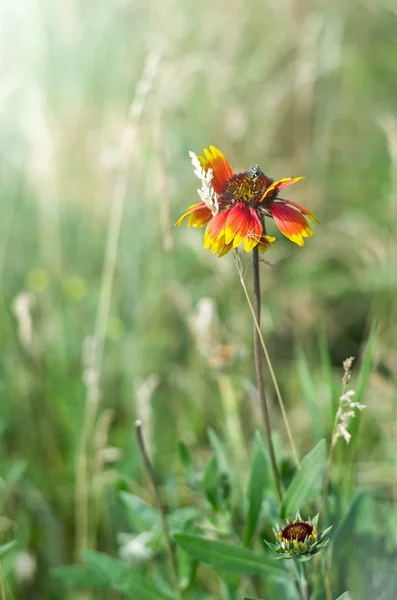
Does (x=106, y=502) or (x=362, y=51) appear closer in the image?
(x=106, y=502)

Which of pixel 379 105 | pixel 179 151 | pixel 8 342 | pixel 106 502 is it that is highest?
pixel 379 105

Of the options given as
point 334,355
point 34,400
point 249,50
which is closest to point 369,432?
point 334,355

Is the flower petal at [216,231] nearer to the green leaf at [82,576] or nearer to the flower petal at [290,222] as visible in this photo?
the flower petal at [290,222]

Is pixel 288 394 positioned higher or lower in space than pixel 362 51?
lower

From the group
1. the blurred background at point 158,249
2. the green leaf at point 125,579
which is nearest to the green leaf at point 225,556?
the green leaf at point 125,579

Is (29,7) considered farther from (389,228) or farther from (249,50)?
(389,228)

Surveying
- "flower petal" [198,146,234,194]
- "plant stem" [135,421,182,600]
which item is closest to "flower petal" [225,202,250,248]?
"flower petal" [198,146,234,194]

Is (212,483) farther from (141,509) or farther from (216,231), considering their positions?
(216,231)

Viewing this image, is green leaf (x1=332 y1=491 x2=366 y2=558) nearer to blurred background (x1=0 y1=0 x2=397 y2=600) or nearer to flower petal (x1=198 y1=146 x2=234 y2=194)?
blurred background (x1=0 y1=0 x2=397 y2=600)
